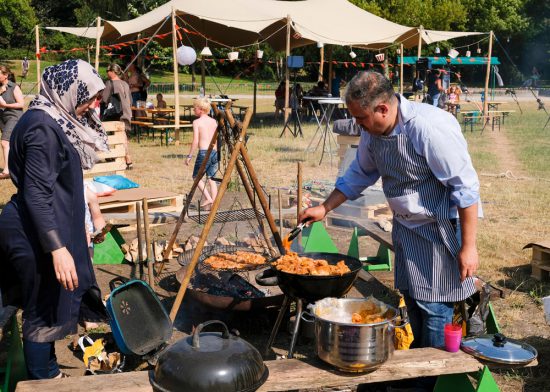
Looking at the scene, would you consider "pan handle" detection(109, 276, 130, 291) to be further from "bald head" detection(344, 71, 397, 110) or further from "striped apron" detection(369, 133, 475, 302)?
"bald head" detection(344, 71, 397, 110)

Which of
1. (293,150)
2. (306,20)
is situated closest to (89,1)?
(306,20)

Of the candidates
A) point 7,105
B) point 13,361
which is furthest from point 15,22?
point 13,361

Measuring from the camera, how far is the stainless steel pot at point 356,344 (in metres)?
3.02

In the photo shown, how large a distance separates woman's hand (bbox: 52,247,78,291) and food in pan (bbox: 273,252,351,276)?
1270mm

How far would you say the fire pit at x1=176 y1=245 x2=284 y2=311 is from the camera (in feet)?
15.9

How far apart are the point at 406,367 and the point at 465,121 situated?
19.6 meters

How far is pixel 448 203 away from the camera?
3.35m

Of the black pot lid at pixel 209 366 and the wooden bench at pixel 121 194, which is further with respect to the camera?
the wooden bench at pixel 121 194

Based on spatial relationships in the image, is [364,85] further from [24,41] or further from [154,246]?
[24,41]

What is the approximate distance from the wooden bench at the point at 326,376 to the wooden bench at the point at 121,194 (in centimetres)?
470

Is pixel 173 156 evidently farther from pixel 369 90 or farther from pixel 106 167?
pixel 369 90

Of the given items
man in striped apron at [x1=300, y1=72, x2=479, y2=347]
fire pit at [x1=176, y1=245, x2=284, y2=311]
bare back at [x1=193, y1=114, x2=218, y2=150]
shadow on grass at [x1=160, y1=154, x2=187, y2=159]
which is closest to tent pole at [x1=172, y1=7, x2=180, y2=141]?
shadow on grass at [x1=160, y1=154, x2=187, y2=159]

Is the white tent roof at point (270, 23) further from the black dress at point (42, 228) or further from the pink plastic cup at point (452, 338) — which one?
the pink plastic cup at point (452, 338)

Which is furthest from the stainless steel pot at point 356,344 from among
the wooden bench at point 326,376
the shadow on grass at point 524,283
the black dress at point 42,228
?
the shadow on grass at point 524,283
